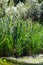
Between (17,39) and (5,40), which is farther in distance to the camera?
(17,39)

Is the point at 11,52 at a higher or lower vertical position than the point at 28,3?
higher

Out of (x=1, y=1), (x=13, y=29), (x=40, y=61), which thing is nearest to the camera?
(x=40, y=61)

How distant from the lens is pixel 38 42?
38.4 m

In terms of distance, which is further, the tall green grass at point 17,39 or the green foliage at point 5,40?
the tall green grass at point 17,39

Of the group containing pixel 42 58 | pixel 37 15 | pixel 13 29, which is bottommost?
pixel 37 15

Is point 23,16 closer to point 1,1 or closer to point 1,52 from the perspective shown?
point 1,1

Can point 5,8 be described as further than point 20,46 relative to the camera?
Yes

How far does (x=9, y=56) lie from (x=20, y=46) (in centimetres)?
171

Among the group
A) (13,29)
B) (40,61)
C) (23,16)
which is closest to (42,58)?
(40,61)

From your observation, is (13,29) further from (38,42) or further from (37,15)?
(37,15)

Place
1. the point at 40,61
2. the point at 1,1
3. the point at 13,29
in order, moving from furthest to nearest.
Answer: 1. the point at 1,1
2. the point at 13,29
3. the point at 40,61

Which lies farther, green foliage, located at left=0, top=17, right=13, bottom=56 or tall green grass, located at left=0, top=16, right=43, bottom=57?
tall green grass, located at left=0, top=16, right=43, bottom=57

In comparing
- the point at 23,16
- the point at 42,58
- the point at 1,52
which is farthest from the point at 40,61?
the point at 23,16

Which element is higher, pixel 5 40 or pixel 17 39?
pixel 5 40
